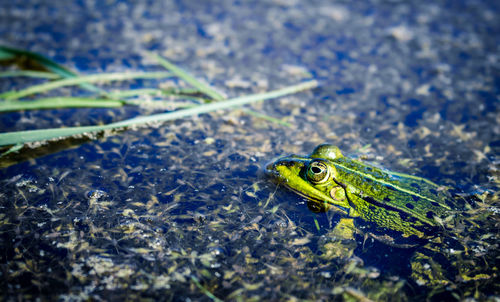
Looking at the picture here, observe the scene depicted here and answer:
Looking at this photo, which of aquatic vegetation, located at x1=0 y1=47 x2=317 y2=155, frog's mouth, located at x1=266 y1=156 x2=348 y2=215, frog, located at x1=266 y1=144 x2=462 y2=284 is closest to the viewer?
frog, located at x1=266 y1=144 x2=462 y2=284

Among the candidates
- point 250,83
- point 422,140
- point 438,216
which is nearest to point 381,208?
point 438,216

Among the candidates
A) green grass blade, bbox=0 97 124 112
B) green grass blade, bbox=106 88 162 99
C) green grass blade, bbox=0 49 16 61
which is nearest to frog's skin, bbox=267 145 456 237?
green grass blade, bbox=106 88 162 99

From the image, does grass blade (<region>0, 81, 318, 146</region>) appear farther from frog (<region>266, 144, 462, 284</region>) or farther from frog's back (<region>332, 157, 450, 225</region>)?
frog's back (<region>332, 157, 450, 225</region>)

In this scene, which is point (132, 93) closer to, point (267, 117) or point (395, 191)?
point (267, 117)

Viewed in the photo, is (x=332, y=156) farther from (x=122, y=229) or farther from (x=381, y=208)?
(x=122, y=229)

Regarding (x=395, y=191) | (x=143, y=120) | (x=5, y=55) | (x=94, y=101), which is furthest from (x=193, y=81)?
(x=395, y=191)

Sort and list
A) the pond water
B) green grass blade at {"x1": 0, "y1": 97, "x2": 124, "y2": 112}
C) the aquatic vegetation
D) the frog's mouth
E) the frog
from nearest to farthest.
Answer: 1. the pond water
2. the frog
3. the frog's mouth
4. the aquatic vegetation
5. green grass blade at {"x1": 0, "y1": 97, "x2": 124, "y2": 112}
